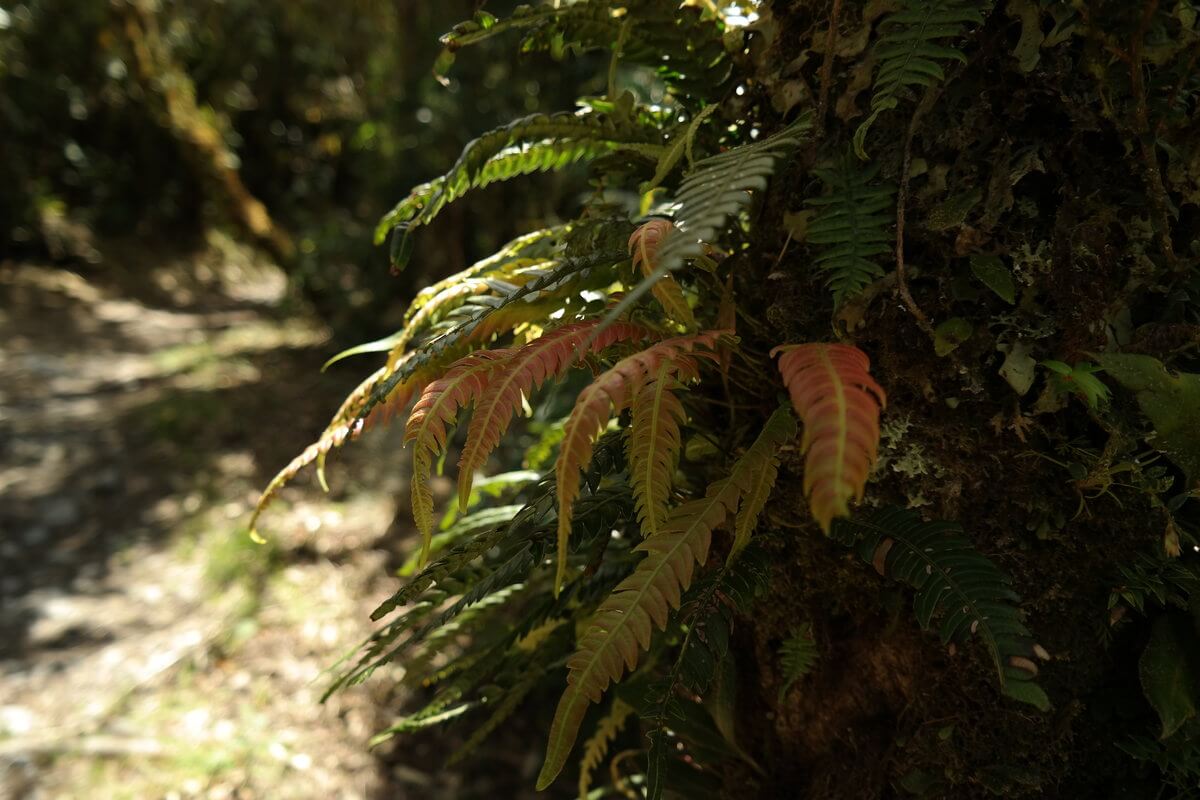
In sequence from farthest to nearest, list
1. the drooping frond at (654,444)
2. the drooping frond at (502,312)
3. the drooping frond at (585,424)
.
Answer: the drooping frond at (502,312), the drooping frond at (654,444), the drooping frond at (585,424)

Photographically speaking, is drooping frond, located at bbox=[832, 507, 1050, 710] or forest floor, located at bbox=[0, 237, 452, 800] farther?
forest floor, located at bbox=[0, 237, 452, 800]

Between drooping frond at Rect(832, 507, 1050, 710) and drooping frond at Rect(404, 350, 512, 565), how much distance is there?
50 centimetres

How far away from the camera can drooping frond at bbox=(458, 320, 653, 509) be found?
2.83 feet

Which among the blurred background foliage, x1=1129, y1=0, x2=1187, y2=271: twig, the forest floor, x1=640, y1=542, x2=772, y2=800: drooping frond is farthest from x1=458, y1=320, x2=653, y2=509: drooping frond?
the blurred background foliage

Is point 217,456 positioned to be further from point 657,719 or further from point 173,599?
point 657,719

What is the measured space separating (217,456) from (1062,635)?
3.69m

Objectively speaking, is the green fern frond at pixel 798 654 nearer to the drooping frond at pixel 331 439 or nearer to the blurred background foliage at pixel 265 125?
the drooping frond at pixel 331 439

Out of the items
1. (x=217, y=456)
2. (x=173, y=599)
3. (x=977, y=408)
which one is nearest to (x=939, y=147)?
(x=977, y=408)

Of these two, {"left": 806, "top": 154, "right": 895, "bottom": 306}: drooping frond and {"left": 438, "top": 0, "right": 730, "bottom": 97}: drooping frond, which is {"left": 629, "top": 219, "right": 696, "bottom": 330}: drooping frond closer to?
{"left": 806, "top": 154, "right": 895, "bottom": 306}: drooping frond

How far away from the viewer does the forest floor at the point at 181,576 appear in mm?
2137

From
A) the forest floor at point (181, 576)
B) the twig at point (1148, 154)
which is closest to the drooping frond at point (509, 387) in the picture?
the twig at point (1148, 154)

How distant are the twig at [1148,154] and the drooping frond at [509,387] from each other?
667 millimetres

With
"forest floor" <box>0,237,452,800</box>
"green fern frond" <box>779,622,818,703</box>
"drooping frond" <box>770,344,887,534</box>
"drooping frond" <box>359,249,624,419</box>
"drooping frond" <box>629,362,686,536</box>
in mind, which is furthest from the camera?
"forest floor" <box>0,237,452,800</box>

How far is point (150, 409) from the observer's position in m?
4.12
